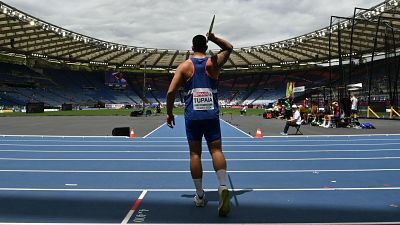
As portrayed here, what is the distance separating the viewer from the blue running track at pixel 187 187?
4102 mm

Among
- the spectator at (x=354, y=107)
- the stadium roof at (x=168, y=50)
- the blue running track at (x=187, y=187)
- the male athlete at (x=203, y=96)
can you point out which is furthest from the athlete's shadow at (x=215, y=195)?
the stadium roof at (x=168, y=50)

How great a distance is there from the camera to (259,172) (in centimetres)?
699

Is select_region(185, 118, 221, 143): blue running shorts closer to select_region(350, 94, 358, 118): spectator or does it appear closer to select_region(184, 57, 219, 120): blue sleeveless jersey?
select_region(184, 57, 219, 120): blue sleeveless jersey

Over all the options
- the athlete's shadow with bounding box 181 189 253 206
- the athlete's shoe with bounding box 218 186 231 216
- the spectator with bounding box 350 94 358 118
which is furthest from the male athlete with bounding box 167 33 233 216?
the spectator with bounding box 350 94 358 118

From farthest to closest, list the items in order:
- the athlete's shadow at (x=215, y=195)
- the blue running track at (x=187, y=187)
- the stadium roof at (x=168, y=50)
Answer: the stadium roof at (x=168, y=50), the athlete's shadow at (x=215, y=195), the blue running track at (x=187, y=187)

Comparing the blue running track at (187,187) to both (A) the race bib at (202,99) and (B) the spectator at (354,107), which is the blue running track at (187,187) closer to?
(A) the race bib at (202,99)

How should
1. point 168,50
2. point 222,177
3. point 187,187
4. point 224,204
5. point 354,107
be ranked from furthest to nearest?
point 168,50 < point 354,107 < point 187,187 < point 222,177 < point 224,204

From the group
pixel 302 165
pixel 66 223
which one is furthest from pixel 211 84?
pixel 302 165

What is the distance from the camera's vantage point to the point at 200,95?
4.35 metres

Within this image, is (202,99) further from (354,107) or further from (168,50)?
(168,50)

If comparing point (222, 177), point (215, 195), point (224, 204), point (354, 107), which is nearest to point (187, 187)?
point (215, 195)

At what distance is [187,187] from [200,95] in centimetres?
186

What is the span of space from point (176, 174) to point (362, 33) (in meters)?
58.2

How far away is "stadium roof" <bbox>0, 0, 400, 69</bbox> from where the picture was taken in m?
50.3
